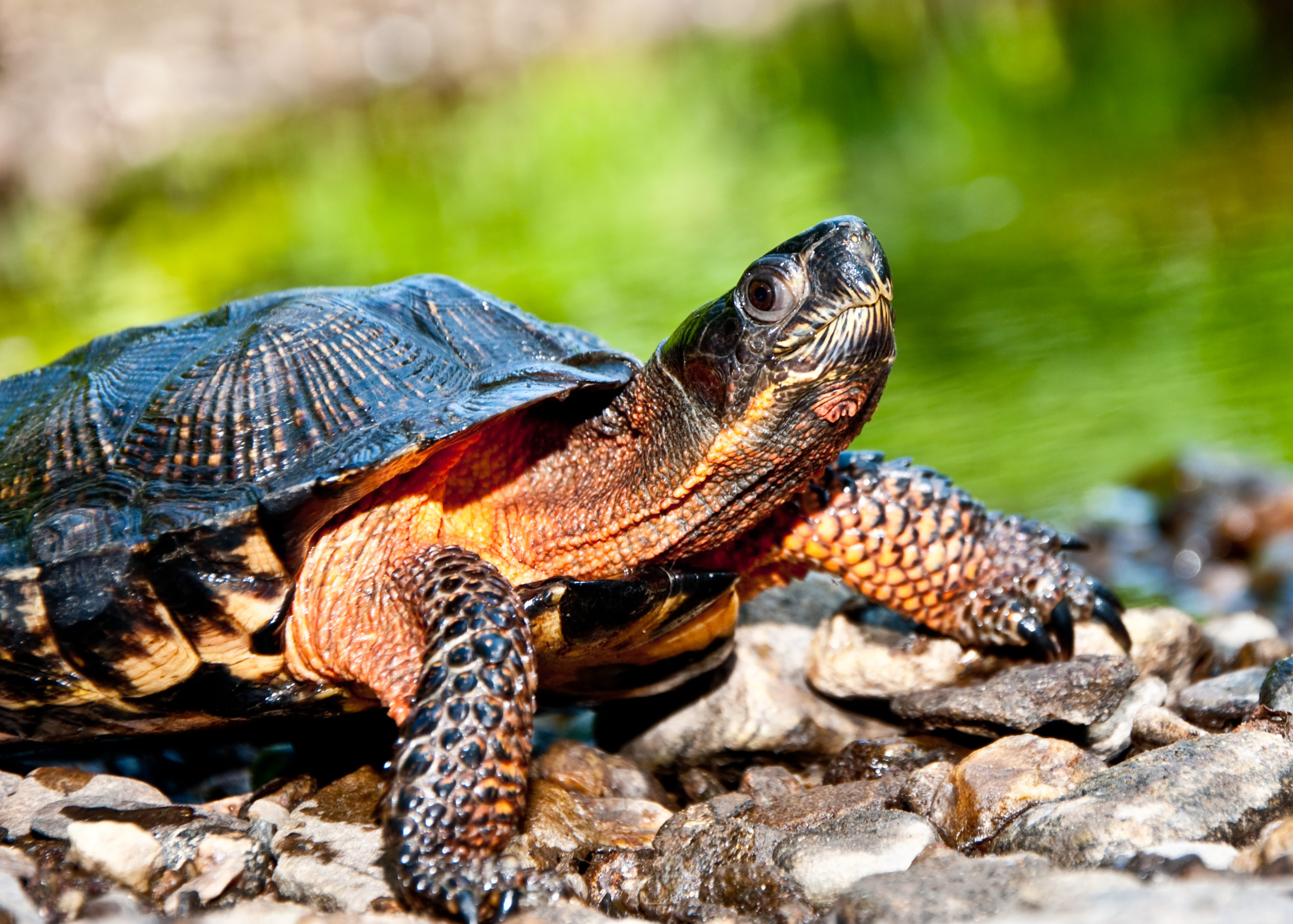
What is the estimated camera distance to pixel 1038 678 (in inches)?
126

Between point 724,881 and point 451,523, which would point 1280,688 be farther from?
point 451,523

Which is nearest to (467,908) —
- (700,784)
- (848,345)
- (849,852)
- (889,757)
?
(849,852)

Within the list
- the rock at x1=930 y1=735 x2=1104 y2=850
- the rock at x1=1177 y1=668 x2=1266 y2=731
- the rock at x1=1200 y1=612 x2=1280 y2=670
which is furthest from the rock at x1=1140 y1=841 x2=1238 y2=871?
the rock at x1=1200 y1=612 x2=1280 y2=670

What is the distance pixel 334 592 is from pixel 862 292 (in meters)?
1.58

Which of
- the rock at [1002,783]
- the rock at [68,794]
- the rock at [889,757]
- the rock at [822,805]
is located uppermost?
the rock at [68,794]

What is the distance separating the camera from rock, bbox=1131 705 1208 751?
120 inches

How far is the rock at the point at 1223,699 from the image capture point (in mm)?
3184

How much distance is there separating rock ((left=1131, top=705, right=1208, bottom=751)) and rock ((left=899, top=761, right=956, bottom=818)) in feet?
1.70

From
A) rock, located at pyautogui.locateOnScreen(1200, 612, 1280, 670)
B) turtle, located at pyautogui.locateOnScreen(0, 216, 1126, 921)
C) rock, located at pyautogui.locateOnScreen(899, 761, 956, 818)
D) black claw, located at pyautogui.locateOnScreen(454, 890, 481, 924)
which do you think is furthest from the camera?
rock, located at pyautogui.locateOnScreen(1200, 612, 1280, 670)

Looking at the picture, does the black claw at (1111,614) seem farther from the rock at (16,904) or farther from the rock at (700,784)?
the rock at (16,904)

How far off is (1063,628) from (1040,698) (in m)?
0.55

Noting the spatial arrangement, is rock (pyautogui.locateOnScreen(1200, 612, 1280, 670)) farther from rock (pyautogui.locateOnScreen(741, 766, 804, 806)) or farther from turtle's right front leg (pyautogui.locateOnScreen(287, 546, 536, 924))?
turtle's right front leg (pyautogui.locateOnScreen(287, 546, 536, 924))

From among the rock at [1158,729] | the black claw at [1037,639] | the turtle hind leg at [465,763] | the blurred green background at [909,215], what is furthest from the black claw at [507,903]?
the blurred green background at [909,215]

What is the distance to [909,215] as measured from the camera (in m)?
11.4
